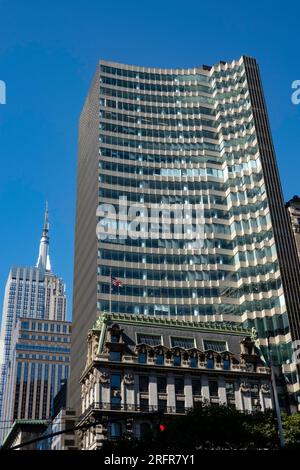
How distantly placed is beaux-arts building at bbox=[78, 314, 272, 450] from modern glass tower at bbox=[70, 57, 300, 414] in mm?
16369

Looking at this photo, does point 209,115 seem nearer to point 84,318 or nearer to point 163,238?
point 163,238

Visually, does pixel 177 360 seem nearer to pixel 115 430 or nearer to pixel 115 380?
pixel 115 380

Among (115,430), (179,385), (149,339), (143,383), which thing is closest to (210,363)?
(179,385)

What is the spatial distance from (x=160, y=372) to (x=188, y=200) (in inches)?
2010

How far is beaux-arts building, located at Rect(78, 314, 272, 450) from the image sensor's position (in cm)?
7338

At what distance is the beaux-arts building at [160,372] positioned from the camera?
7338 centimetres

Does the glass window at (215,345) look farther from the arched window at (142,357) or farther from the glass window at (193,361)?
the arched window at (142,357)

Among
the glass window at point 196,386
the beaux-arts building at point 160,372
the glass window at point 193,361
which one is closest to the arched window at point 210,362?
the beaux-arts building at point 160,372

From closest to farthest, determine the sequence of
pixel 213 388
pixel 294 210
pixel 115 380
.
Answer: pixel 115 380, pixel 213 388, pixel 294 210

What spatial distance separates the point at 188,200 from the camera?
398ft

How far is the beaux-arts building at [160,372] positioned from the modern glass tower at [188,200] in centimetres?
1637

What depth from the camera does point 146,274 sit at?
4289 inches

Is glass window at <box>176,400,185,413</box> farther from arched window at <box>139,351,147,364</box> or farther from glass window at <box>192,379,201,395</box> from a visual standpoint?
arched window at <box>139,351,147,364</box>
